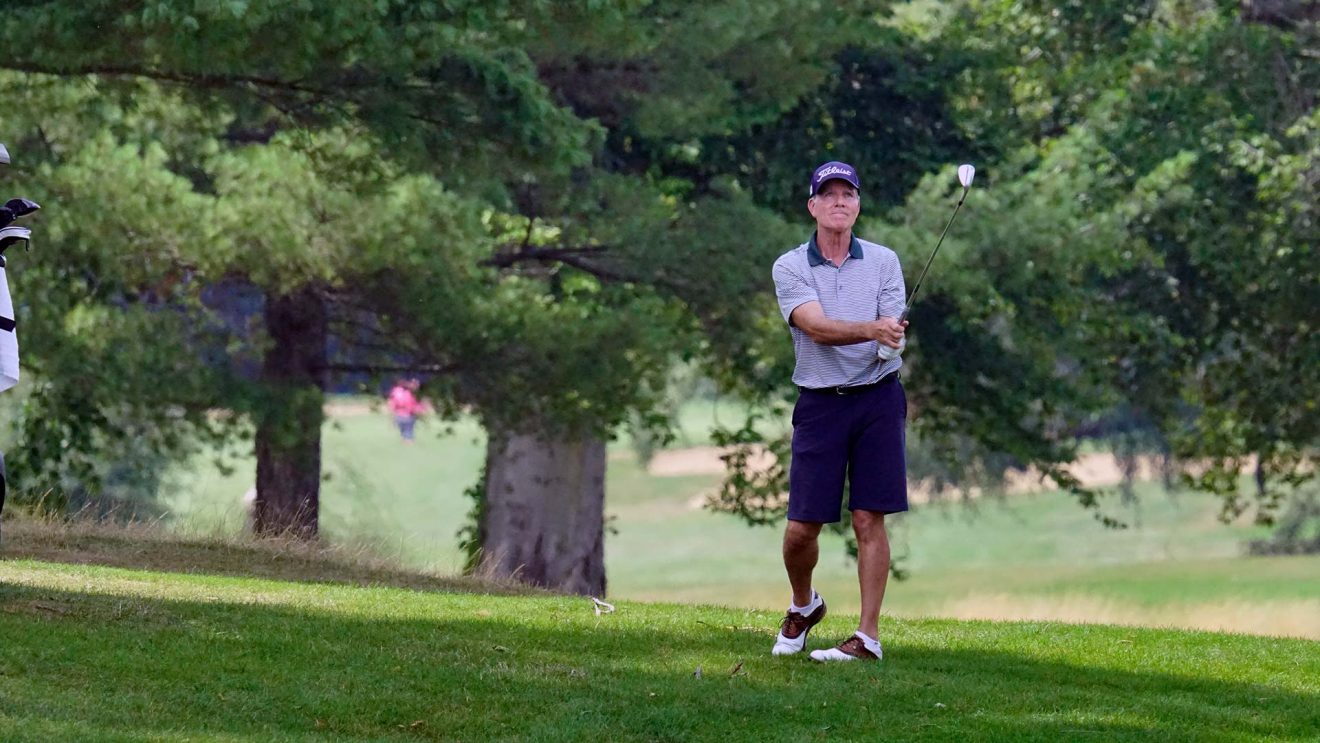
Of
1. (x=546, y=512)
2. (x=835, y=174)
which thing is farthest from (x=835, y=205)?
(x=546, y=512)

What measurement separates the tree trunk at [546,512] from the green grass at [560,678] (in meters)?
11.1

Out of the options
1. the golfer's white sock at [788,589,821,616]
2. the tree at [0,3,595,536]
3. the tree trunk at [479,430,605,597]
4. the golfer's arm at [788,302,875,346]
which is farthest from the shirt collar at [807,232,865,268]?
the tree trunk at [479,430,605,597]

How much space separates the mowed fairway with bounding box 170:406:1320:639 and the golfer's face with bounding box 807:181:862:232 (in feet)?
22.7

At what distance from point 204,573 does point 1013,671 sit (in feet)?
16.2

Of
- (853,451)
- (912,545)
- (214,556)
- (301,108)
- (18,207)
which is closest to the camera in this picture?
(18,207)

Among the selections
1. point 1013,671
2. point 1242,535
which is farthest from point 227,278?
point 1242,535

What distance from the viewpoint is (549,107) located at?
14094 mm

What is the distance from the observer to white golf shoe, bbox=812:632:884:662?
318 inches

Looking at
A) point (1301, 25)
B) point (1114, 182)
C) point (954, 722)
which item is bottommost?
point (954, 722)

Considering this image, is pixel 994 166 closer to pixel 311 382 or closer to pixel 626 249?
pixel 626 249

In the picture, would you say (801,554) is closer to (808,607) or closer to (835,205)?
(808,607)

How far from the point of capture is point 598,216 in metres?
18.6

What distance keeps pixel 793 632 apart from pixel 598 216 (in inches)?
420

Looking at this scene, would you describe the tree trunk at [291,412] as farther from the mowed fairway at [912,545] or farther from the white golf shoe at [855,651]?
the white golf shoe at [855,651]
